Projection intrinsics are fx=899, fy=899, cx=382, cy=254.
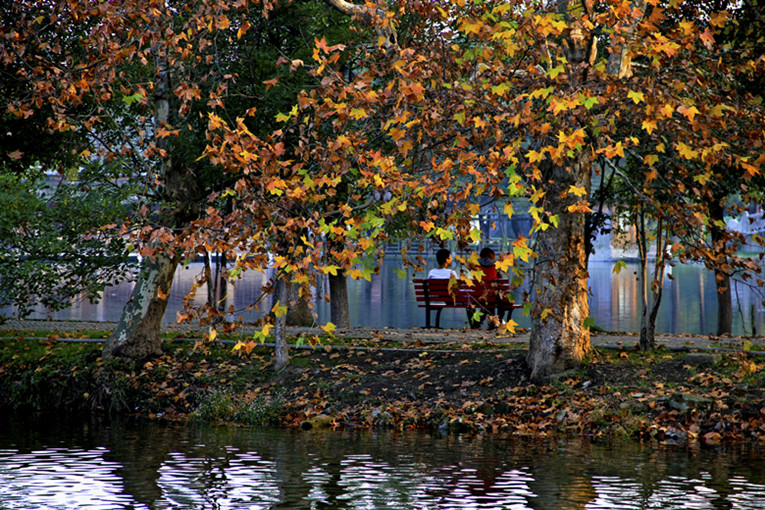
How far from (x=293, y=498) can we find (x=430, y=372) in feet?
23.7

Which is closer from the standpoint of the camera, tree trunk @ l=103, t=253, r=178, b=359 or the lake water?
tree trunk @ l=103, t=253, r=178, b=359

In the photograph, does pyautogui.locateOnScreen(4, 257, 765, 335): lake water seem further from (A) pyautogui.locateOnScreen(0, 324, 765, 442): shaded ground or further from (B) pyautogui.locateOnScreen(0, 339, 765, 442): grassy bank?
(B) pyautogui.locateOnScreen(0, 339, 765, 442): grassy bank

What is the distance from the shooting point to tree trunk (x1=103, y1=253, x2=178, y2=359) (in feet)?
56.0

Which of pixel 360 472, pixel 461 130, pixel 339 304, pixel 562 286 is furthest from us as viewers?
pixel 339 304

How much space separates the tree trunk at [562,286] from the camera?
1339 cm

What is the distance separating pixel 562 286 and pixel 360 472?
530cm

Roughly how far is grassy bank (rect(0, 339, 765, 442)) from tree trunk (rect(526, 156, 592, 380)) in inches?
12.8

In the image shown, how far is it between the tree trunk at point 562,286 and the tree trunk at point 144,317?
724 cm

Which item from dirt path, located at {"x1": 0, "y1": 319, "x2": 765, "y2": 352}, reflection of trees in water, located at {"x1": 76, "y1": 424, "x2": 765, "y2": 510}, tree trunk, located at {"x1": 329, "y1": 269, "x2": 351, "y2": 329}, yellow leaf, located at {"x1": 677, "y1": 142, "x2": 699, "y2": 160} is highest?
yellow leaf, located at {"x1": 677, "y1": 142, "x2": 699, "y2": 160}

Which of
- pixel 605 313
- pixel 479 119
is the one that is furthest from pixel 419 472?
pixel 605 313

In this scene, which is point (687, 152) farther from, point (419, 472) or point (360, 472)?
point (360, 472)

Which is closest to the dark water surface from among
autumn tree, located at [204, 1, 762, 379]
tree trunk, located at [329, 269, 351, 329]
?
autumn tree, located at [204, 1, 762, 379]

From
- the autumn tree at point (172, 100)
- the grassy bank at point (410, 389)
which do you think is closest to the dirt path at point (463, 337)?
the grassy bank at point (410, 389)

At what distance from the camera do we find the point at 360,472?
9578mm
